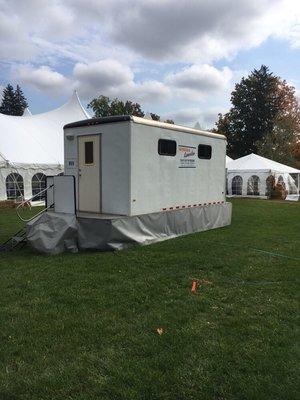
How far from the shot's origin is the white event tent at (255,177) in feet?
91.0

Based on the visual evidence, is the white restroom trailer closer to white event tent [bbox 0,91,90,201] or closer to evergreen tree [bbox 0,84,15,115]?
white event tent [bbox 0,91,90,201]

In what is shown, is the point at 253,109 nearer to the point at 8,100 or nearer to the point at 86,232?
the point at 8,100

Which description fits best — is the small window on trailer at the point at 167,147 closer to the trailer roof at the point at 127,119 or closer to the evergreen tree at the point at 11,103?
the trailer roof at the point at 127,119

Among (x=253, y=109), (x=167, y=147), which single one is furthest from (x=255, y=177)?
(x=253, y=109)

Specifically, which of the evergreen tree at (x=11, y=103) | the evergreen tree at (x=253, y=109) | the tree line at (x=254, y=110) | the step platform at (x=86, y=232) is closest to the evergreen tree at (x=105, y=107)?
the tree line at (x=254, y=110)

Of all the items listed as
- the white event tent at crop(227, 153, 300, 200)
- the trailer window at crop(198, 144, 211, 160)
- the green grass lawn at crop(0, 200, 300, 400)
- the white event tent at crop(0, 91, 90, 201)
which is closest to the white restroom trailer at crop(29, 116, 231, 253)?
the trailer window at crop(198, 144, 211, 160)

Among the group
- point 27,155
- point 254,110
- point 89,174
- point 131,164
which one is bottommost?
point 89,174

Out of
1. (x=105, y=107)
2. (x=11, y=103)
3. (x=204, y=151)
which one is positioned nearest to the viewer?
(x=204, y=151)

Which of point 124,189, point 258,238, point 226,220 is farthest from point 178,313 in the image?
point 226,220

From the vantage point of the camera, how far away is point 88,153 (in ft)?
31.1

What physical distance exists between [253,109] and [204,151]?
4170cm

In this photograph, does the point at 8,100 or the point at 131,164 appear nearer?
the point at 131,164

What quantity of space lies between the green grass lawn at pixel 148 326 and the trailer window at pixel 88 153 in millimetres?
2308

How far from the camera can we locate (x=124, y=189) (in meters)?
8.88
